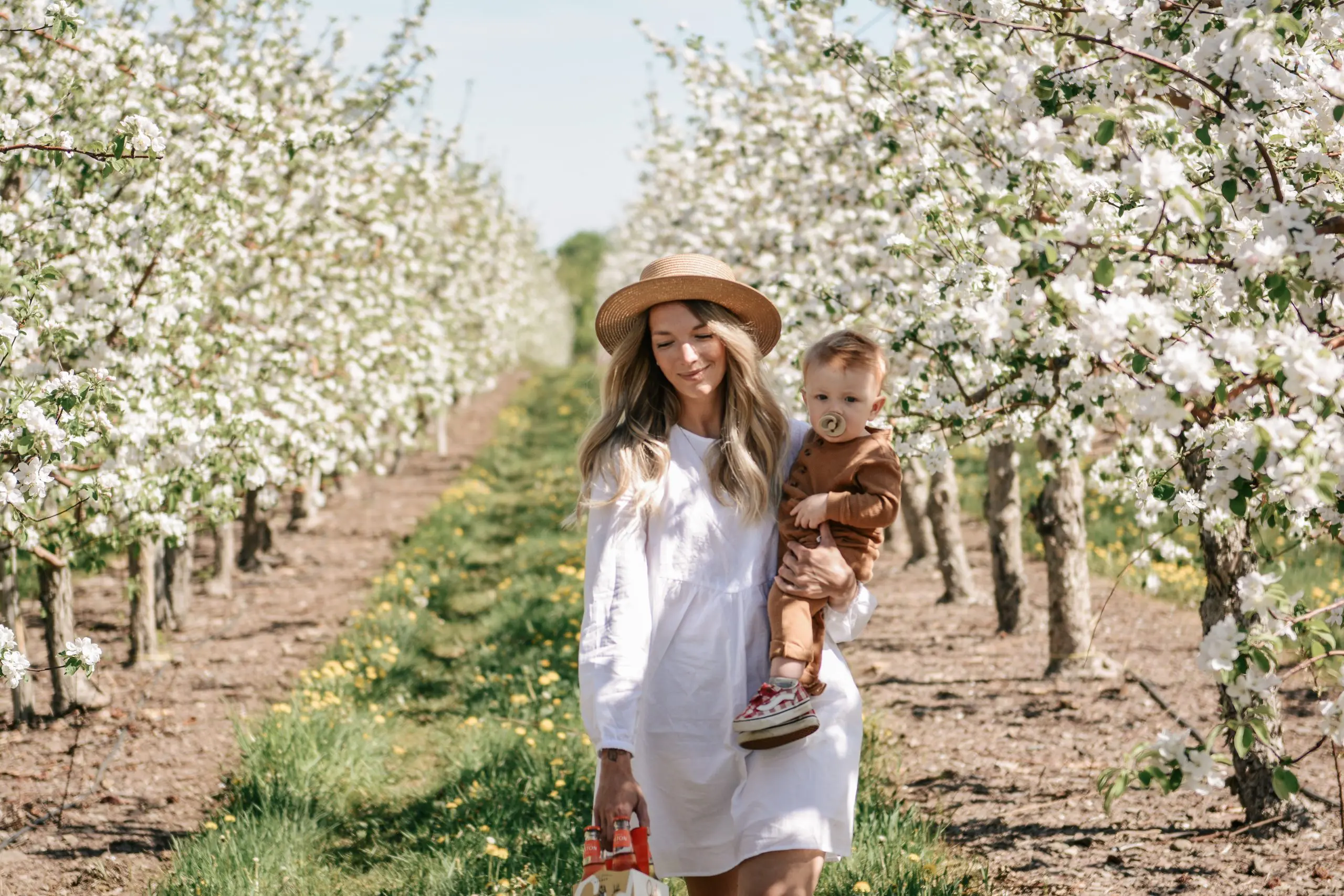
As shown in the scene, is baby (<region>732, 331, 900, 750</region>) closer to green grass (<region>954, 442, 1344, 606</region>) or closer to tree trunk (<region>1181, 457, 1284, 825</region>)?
tree trunk (<region>1181, 457, 1284, 825</region>)

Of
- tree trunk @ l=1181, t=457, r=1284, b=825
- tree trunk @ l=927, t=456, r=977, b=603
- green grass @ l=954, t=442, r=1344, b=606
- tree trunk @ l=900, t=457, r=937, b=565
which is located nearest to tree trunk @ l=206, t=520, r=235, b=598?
tree trunk @ l=900, t=457, r=937, b=565

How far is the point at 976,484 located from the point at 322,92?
7955 millimetres

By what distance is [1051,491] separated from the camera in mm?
6312

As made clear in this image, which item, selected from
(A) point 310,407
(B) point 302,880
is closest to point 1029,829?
(B) point 302,880

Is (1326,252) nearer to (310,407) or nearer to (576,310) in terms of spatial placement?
(310,407)

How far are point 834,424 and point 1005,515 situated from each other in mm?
4492

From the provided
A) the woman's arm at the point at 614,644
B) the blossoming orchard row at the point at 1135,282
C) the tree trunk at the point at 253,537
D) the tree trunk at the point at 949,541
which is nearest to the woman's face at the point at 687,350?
the woman's arm at the point at 614,644

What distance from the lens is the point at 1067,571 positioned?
243 inches

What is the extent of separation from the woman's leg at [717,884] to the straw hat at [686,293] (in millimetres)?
1407

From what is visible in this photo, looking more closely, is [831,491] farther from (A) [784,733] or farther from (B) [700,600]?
(A) [784,733]

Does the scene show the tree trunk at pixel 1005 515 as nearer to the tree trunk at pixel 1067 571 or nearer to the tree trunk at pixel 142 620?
the tree trunk at pixel 1067 571

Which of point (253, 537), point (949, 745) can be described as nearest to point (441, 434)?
point (253, 537)

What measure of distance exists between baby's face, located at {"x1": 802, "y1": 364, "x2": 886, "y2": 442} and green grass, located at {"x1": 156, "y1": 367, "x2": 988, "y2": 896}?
0.82 metres

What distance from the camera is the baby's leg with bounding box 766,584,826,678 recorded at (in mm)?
2650
